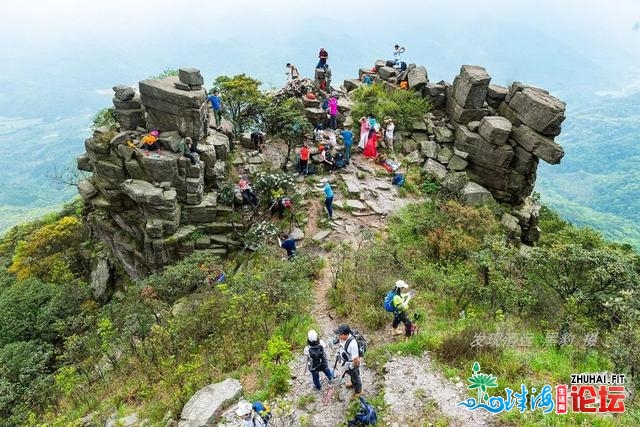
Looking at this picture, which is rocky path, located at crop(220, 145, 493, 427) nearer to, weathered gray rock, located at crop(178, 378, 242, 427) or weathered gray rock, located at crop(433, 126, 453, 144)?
weathered gray rock, located at crop(178, 378, 242, 427)

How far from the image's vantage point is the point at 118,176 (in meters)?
18.8

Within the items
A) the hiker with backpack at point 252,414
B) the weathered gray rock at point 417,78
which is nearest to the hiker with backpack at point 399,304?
the hiker with backpack at point 252,414

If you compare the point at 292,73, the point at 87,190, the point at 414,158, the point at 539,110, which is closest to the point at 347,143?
the point at 414,158

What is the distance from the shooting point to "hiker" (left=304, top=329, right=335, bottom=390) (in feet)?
29.0

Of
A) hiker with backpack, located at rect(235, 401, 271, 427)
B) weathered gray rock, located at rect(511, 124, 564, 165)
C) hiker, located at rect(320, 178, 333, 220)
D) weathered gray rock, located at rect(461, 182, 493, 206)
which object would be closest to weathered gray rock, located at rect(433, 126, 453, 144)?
weathered gray rock, located at rect(511, 124, 564, 165)

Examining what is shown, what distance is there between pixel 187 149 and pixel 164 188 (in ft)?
6.38

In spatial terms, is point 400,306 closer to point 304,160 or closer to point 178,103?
point 304,160

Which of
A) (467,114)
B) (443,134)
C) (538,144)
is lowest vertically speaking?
(443,134)

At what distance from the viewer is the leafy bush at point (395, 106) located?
24203mm

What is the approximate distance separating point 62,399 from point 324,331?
837 centimetres

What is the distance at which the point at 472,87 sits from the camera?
22844mm

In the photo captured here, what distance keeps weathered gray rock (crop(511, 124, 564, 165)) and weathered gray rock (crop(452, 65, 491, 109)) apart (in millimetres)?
2644

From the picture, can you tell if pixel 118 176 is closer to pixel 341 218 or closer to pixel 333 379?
pixel 341 218

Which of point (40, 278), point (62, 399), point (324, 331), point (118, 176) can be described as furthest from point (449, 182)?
point (40, 278)
